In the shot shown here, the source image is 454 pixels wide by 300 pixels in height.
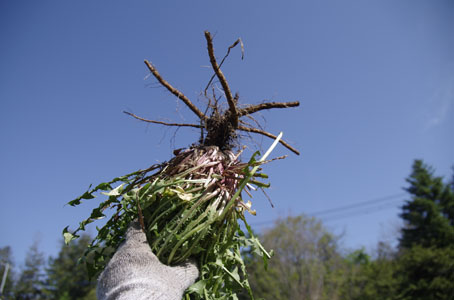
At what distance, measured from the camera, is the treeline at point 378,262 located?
14.4 meters

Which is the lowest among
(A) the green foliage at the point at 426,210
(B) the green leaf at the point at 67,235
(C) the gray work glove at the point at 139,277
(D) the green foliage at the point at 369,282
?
(C) the gray work glove at the point at 139,277

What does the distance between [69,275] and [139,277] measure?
36376 mm

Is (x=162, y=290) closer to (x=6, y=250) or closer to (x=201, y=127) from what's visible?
(x=201, y=127)

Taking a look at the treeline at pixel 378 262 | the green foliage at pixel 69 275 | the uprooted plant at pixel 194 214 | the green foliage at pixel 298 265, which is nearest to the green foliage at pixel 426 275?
the treeline at pixel 378 262

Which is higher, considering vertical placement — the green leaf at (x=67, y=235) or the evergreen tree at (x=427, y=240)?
the evergreen tree at (x=427, y=240)

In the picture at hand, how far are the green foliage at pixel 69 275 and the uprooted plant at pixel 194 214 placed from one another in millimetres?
31224

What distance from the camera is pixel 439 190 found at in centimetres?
2420

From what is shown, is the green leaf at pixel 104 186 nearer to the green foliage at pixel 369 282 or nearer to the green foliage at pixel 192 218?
the green foliage at pixel 192 218

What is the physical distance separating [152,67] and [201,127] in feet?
1.63

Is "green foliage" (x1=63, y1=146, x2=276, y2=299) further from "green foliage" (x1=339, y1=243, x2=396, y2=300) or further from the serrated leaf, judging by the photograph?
"green foliage" (x1=339, y1=243, x2=396, y2=300)

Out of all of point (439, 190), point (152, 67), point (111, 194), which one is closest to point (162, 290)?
point (111, 194)

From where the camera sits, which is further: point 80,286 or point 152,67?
point 80,286

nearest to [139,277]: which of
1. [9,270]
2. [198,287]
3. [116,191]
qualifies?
[198,287]

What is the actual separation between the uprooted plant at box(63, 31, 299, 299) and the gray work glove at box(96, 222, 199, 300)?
8 cm
